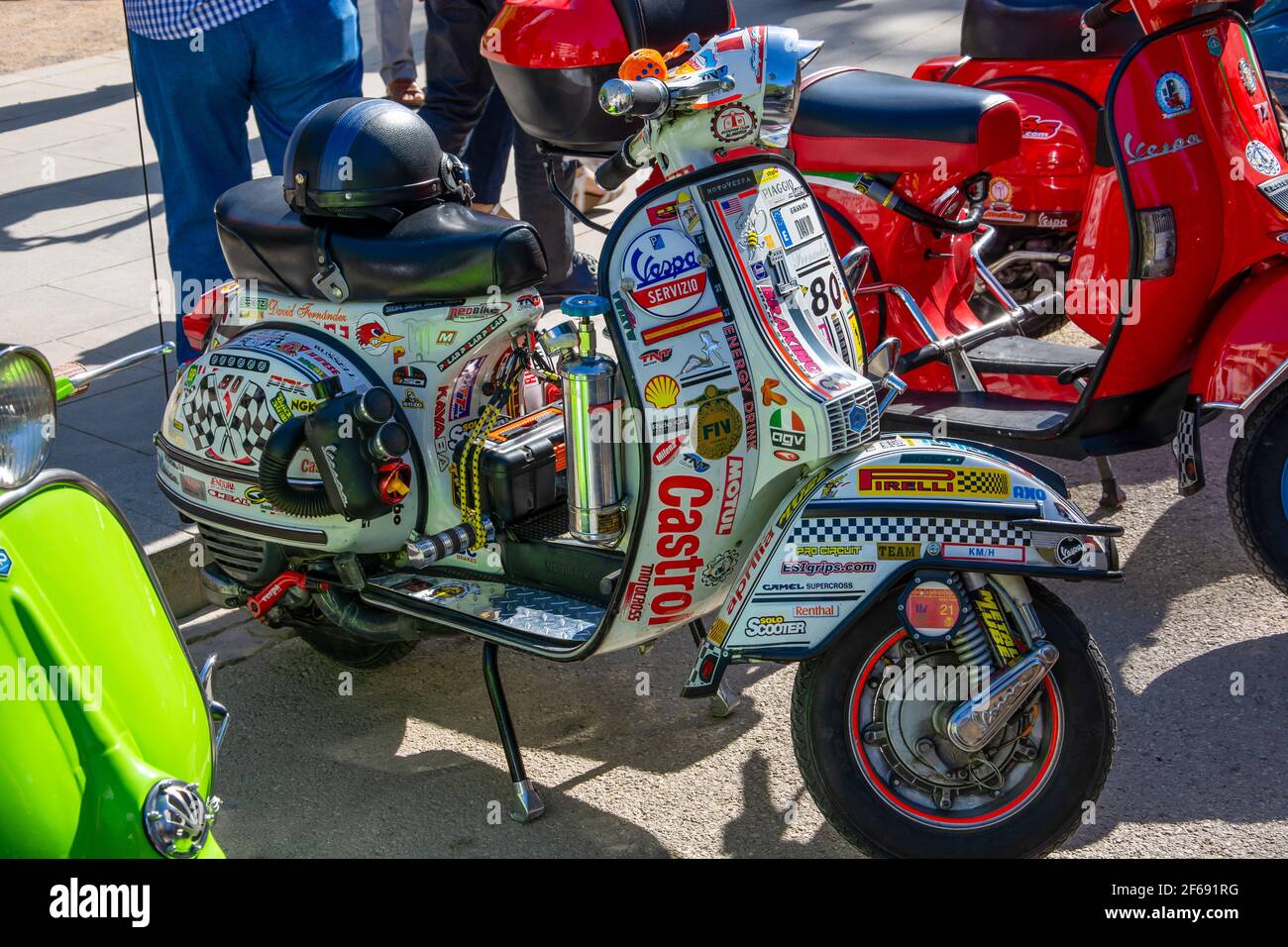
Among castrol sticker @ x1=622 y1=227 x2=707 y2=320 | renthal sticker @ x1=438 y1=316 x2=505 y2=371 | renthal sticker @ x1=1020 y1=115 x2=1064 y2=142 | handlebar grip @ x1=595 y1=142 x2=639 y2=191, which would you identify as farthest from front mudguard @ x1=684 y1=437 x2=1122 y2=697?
renthal sticker @ x1=1020 y1=115 x2=1064 y2=142

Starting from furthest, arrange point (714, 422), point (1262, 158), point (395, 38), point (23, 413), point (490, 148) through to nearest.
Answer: point (395, 38)
point (490, 148)
point (1262, 158)
point (714, 422)
point (23, 413)

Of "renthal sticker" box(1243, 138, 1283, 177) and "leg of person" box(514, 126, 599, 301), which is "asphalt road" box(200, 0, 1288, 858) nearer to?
"renthal sticker" box(1243, 138, 1283, 177)

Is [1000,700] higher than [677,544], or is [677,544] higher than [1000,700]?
[677,544]

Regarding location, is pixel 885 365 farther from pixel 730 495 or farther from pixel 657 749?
pixel 657 749

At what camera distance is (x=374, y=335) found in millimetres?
3328

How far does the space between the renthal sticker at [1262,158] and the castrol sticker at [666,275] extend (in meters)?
1.77

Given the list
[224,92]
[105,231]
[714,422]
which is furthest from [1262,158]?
[105,231]

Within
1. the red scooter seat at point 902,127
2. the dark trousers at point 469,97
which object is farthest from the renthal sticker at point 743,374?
the dark trousers at point 469,97

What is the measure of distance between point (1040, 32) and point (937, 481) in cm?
289

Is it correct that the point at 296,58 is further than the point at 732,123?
Yes

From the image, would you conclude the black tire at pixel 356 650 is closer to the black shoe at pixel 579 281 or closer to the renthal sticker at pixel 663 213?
the black shoe at pixel 579 281

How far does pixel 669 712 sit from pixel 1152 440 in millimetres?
1539

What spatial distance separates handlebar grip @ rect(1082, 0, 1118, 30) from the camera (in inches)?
162
